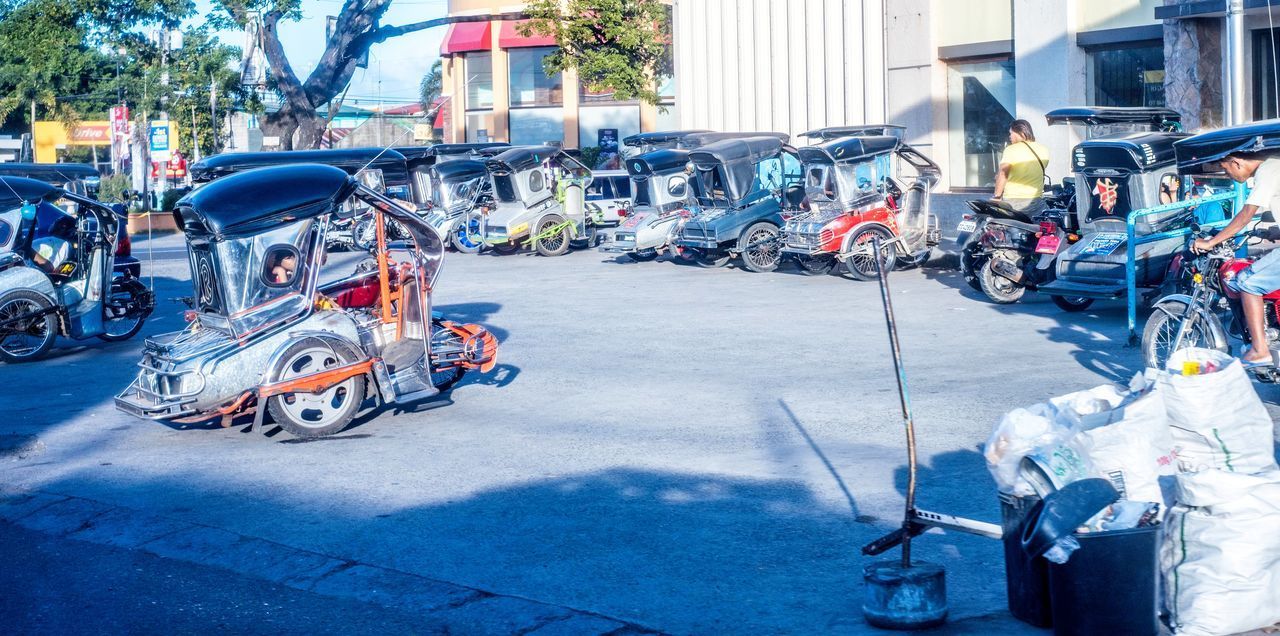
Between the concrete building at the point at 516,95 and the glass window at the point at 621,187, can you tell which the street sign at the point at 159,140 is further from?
the concrete building at the point at 516,95

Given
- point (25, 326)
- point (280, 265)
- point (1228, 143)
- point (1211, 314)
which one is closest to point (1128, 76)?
point (1228, 143)

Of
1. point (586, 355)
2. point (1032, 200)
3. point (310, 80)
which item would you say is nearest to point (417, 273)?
point (586, 355)

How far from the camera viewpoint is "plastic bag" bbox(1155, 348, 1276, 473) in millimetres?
5438

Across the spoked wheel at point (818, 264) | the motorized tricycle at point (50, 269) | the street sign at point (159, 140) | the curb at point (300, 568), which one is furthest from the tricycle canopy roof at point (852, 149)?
the street sign at point (159, 140)

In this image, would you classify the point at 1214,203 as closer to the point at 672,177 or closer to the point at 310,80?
the point at 672,177

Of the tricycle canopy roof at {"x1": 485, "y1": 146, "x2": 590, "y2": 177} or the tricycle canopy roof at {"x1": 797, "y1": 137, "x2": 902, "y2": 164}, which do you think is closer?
the tricycle canopy roof at {"x1": 797, "y1": 137, "x2": 902, "y2": 164}

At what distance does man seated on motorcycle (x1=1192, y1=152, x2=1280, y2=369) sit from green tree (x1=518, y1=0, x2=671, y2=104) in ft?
79.8

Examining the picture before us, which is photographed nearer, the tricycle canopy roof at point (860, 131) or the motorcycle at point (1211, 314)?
the motorcycle at point (1211, 314)

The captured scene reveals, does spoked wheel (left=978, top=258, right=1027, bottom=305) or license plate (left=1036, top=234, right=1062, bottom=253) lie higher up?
license plate (left=1036, top=234, right=1062, bottom=253)

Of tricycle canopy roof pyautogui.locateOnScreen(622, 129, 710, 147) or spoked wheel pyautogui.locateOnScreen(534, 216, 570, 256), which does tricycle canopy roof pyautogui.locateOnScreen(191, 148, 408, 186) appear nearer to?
spoked wheel pyautogui.locateOnScreen(534, 216, 570, 256)

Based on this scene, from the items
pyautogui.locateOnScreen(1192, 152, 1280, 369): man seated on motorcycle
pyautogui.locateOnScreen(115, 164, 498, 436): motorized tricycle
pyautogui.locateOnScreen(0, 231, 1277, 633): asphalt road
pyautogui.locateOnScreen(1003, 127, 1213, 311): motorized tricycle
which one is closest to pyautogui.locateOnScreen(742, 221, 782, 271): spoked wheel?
pyautogui.locateOnScreen(0, 231, 1277, 633): asphalt road

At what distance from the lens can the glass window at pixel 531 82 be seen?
49250 mm

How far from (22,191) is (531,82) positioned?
118 ft

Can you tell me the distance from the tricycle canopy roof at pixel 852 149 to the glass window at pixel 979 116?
14.3ft
